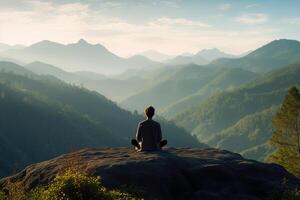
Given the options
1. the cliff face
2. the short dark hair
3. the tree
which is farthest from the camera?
the tree

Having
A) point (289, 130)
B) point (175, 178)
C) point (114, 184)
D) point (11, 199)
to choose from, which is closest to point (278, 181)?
point (175, 178)

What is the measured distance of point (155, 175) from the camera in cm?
1836

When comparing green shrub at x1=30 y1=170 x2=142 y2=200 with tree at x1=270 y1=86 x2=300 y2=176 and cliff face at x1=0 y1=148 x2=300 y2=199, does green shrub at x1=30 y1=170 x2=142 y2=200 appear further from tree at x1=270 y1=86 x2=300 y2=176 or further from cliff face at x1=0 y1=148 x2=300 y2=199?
tree at x1=270 y1=86 x2=300 y2=176

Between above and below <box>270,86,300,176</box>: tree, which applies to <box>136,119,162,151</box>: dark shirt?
above

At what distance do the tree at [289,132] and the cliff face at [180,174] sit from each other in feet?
101

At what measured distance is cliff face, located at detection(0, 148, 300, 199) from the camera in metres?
18.0

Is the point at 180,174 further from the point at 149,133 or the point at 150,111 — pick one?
the point at 150,111

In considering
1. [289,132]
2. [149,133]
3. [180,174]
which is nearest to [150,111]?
[149,133]

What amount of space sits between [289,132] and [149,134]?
36900 millimetres

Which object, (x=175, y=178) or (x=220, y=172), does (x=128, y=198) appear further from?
(x=220, y=172)

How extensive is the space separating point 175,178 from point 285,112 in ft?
121

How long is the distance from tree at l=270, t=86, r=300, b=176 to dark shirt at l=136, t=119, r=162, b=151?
31460 mm

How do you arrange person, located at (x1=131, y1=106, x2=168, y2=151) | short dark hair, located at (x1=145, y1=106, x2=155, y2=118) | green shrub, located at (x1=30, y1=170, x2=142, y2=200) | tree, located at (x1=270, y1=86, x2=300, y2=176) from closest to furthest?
green shrub, located at (x1=30, y1=170, x2=142, y2=200)
short dark hair, located at (x1=145, y1=106, x2=155, y2=118)
person, located at (x1=131, y1=106, x2=168, y2=151)
tree, located at (x1=270, y1=86, x2=300, y2=176)

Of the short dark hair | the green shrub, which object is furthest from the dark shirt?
the green shrub
